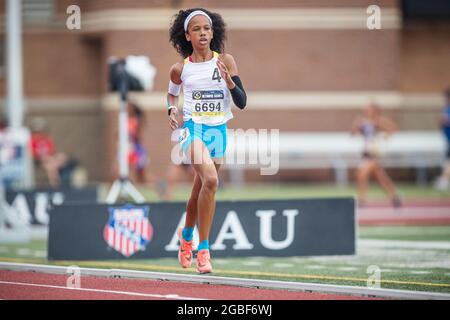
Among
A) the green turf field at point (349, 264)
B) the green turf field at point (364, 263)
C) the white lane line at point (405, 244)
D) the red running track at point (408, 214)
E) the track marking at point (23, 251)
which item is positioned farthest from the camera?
the red running track at point (408, 214)

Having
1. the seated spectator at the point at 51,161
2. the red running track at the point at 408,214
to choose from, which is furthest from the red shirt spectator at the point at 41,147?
Answer: the red running track at the point at 408,214

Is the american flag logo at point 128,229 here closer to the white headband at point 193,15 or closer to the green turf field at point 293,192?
the white headband at point 193,15

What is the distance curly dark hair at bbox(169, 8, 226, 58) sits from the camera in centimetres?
1062

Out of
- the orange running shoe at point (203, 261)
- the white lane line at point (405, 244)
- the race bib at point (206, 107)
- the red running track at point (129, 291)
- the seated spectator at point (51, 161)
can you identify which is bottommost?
the white lane line at point (405, 244)

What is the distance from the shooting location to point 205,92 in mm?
10273

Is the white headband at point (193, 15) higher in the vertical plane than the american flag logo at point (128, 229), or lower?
higher

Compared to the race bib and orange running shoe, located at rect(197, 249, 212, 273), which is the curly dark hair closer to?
the race bib

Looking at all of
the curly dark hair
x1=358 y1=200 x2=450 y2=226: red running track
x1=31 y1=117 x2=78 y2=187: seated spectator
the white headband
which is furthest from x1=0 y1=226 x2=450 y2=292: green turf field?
x1=31 y1=117 x2=78 y2=187: seated spectator

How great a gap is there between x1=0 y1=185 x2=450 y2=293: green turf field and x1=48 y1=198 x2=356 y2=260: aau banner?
0.51 feet

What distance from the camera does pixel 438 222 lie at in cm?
1903

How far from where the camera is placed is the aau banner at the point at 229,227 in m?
13.2

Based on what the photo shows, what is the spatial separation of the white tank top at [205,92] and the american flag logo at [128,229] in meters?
3.12

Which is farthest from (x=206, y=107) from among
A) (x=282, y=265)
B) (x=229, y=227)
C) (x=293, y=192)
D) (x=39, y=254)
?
(x=293, y=192)
